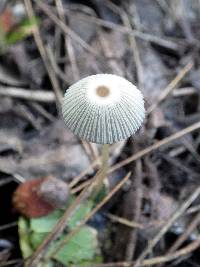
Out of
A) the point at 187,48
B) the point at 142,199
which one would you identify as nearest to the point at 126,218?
the point at 142,199

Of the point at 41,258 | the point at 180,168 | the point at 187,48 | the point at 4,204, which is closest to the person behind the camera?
the point at 41,258

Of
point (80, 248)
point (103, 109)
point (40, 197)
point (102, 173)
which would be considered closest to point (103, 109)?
point (103, 109)

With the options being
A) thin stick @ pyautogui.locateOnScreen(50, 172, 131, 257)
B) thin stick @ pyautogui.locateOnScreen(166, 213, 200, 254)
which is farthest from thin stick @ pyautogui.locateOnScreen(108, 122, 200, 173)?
thin stick @ pyautogui.locateOnScreen(166, 213, 200, 254)

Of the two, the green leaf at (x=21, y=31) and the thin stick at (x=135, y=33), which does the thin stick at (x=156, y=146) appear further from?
the green leaf at (x=21, y=31)

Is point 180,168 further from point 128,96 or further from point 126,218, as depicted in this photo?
point 128,96

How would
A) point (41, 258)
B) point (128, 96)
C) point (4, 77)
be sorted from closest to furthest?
point (128, 96)
point (41, 258)
point (4, 77)

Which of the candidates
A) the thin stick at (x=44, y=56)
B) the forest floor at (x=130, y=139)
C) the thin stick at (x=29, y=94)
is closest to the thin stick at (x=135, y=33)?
the forest floor at (x=130, y=139)

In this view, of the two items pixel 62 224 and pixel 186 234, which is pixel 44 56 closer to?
pixel 62 224

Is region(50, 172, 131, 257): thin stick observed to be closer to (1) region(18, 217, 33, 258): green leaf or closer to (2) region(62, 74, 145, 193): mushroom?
(1) region(18, 217, 33, 258): green leaf
